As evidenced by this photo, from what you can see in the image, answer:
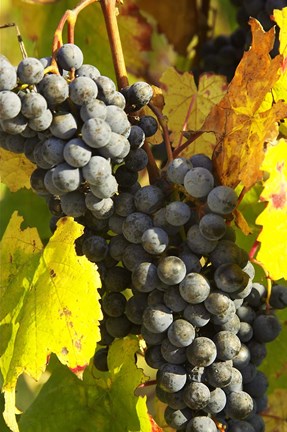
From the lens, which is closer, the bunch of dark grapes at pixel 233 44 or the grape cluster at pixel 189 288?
the grape cluster at pixel 189 288

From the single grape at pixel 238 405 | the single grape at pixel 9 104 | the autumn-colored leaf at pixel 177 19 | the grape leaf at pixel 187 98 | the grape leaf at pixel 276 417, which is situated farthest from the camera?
the autumn-colored leaf at pixel 177 19

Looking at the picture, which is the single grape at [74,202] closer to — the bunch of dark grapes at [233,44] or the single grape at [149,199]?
the single grape at [149,199]

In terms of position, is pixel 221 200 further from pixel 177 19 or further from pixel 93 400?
pixel 177 19

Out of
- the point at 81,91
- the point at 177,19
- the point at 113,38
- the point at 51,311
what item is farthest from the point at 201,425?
the point at 177,19

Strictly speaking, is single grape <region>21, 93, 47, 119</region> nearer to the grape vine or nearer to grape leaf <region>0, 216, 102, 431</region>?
the grape vine

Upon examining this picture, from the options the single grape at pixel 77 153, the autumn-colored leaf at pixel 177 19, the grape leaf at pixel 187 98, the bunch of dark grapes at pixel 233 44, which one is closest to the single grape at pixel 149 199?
the single grape at pixel 77 153

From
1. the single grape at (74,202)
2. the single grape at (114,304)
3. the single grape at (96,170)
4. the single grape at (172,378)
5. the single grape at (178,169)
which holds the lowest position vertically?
the single grape at (172,378)

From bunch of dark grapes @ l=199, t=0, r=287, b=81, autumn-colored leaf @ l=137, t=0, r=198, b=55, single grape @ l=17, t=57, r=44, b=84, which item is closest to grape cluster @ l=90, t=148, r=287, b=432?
single grape @ l=17, t=57, r=44, b=84

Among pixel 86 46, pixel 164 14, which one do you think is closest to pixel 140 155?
pixel 86 46
